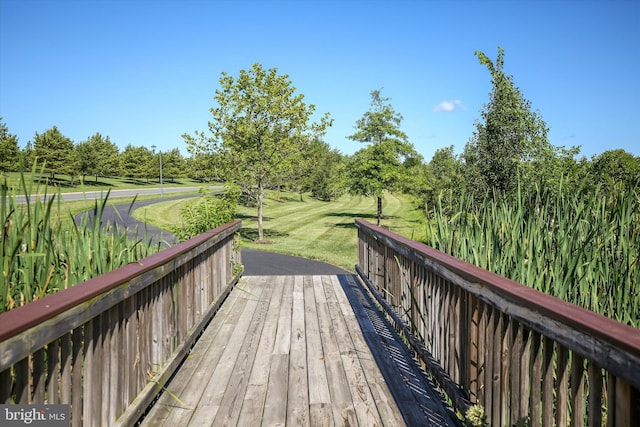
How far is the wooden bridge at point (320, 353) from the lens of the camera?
160 centimetres

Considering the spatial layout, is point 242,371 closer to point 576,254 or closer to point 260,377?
point 260,377

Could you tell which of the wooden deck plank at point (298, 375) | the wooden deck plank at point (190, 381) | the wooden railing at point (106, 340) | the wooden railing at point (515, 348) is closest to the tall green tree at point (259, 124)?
the wooden deck plank at point (298, 375)

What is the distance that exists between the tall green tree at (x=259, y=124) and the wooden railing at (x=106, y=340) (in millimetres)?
12053

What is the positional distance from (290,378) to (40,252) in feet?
6.47

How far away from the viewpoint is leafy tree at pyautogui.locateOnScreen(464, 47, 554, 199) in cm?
1255

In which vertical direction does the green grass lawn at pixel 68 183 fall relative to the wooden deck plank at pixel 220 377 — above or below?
above

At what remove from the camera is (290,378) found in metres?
3.47

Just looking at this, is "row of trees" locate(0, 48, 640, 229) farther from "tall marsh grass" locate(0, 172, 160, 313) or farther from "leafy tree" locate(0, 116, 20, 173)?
"leafy tree" locate(0, 116, 20, 173)

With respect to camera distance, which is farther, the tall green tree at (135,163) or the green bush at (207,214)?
the tall green tree at (135,163)

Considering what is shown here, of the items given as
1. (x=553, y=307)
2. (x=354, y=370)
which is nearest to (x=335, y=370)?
(x=354, y=370)

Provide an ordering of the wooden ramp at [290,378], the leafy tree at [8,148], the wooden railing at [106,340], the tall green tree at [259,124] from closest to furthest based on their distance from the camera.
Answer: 1. the wooden railing at [106,340]
2. the wooden ramp at [290,378]
3. the tall green tree at [259,124]
4. the leafy tree at [8,148]

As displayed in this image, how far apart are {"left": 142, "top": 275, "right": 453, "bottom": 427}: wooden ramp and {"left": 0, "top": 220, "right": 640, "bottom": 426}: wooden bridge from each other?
2 cm

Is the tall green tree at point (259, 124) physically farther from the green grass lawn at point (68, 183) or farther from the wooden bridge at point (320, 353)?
the wooden bridge at point (320, 353)

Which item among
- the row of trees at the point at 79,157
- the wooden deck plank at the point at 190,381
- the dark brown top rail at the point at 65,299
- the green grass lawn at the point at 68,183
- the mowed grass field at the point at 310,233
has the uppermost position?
the row of trees at the point at 79,157
